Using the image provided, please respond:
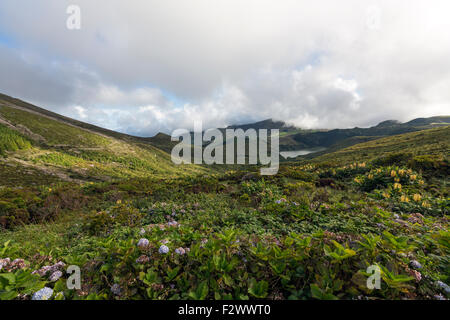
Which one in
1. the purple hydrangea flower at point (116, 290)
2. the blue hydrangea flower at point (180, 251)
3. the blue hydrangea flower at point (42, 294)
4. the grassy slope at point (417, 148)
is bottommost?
the purple hydrangea flower at point (116, 290)

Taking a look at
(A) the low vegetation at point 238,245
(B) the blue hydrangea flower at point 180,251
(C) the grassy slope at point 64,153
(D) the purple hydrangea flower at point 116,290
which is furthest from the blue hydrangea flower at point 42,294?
(C) the grassy slope at point 64,153

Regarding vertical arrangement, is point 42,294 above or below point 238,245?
below

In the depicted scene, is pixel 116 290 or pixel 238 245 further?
pixel 238 245

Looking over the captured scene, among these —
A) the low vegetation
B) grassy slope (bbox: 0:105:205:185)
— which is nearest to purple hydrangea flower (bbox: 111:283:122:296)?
the low vegetation

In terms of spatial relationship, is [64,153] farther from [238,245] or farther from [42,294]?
[238,245]

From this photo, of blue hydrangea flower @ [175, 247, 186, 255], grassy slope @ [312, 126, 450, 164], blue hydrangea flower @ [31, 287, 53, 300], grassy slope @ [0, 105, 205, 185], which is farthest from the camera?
grassy slope @ [0, 105, 205, 185]

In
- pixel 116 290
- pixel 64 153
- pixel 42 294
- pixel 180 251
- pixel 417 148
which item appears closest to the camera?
pixel 42 294

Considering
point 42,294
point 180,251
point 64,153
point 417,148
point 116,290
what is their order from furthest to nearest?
point 64,153 → point 417,148 → point 180,251 → point 116,290 → point 42,294

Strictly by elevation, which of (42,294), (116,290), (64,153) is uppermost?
(64,153)

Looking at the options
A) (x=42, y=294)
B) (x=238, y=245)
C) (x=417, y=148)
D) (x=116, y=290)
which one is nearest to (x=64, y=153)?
(x=42, y=294)

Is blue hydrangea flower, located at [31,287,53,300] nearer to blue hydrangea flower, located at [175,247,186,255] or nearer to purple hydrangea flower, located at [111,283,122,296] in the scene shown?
purple hydrangea flower, located at [111,283,122,296]

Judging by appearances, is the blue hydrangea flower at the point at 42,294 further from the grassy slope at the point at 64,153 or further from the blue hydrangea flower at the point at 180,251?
the grassy slope at the point at 64,153
